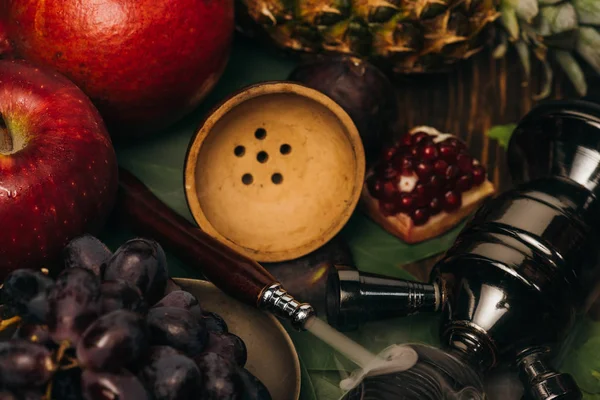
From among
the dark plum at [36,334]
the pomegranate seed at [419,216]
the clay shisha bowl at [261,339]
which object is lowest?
the clay shisha bowl at [261,339]

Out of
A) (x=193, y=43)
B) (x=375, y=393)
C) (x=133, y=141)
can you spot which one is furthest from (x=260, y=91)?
(x=375, y=393)

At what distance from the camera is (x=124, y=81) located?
0.97 m

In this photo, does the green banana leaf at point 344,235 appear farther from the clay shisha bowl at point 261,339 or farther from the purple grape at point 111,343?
the purple grape at point 111,343

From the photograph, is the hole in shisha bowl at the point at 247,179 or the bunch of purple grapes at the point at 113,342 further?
the hole in shisha bowl at the point at 247,179

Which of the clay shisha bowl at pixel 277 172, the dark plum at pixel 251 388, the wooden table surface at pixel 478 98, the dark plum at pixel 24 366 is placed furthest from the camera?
the wooden table surface at pixel 478 98

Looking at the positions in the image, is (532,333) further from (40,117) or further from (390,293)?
(40,117)

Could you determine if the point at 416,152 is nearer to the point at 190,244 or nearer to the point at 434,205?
the point at 434,205

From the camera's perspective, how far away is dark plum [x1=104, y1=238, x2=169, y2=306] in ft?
2.44

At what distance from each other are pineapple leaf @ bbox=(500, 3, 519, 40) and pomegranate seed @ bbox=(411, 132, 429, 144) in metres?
0.20

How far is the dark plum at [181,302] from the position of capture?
0.75m

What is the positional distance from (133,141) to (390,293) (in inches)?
17.2

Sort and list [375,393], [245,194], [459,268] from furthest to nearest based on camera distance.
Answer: [245,194] → [459,268] → [375,393]

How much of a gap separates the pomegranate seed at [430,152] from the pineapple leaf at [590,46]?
0.30 meters

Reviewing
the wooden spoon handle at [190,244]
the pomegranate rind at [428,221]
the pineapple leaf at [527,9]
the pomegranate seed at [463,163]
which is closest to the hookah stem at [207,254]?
the wooden spoon handle at [190,244]
